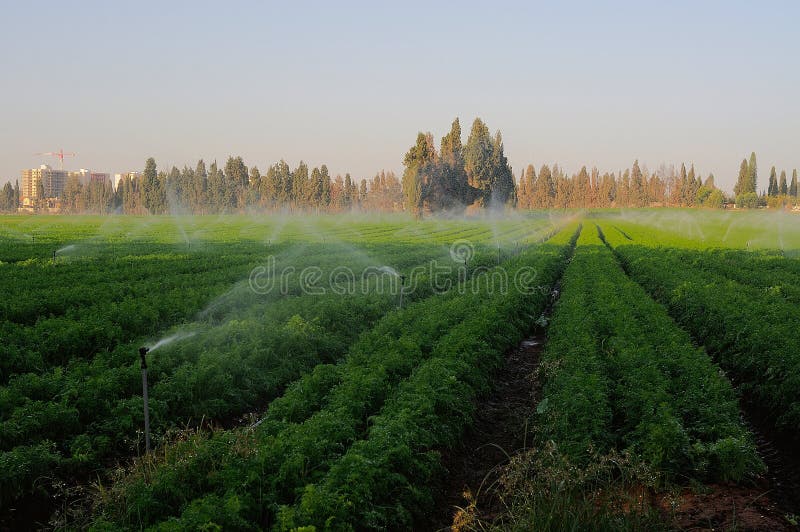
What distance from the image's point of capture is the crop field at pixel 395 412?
6266 mm

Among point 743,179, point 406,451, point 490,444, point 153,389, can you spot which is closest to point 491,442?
point 490,444

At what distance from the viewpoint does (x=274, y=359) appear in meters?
12.2

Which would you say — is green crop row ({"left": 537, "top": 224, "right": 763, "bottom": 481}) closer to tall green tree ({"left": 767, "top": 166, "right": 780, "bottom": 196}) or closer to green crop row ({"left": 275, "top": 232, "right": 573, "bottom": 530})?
green crop row ({"left": 275, "top": 232, "right": 573, "bottom": 530})

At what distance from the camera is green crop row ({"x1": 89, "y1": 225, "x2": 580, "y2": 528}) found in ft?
19.5

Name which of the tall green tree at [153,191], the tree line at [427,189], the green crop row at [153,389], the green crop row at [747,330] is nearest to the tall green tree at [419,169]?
the tree line at [427,189]

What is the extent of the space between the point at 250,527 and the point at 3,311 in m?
12.0

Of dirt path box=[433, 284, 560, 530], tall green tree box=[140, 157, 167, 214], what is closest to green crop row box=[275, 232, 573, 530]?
dirt path box=[433, 284, 560, 530]

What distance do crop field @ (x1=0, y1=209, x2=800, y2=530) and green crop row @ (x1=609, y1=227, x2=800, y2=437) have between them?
64 millimetres

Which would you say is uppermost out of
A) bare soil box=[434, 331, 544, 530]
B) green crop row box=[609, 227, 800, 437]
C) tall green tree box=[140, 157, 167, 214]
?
tall green tree box=[140, 157, 167, 214]

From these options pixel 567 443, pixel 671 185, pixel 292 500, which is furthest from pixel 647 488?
pixel 671 185

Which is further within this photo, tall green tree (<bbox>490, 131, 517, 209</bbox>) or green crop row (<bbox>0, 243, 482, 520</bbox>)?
tall green tree (<bbox>490, 131, 517, 209</bbox>)

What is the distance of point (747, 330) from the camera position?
43.7 feet

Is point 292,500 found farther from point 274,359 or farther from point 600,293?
Result: point 600,293

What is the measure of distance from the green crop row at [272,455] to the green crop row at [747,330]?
6037 mm
